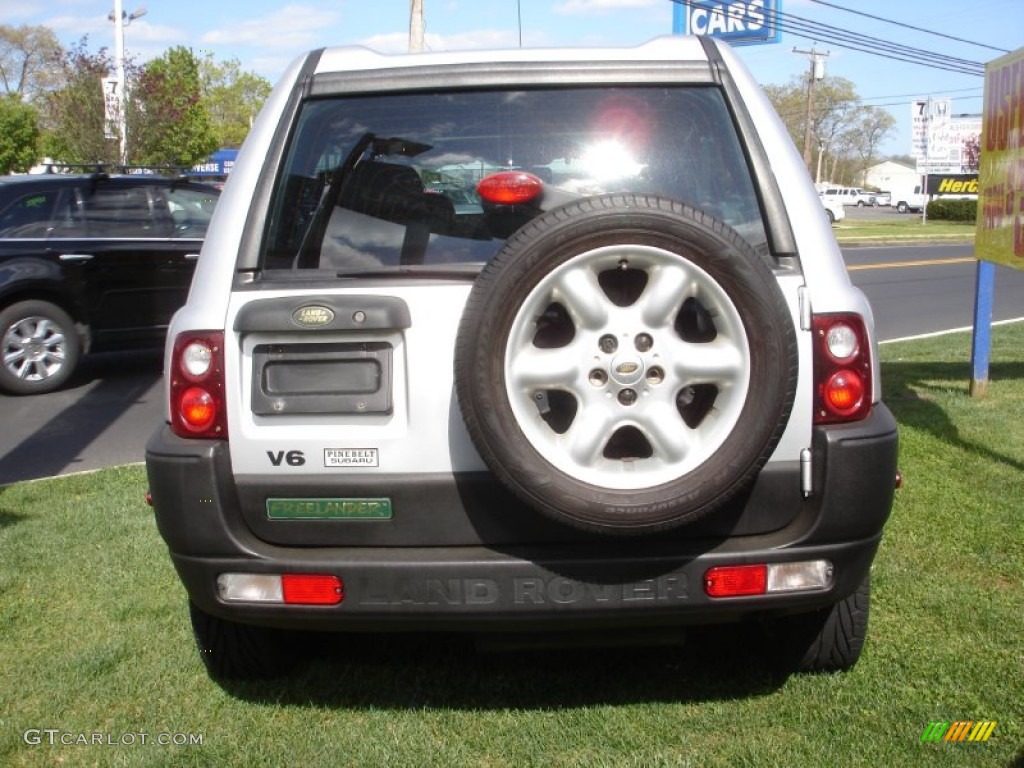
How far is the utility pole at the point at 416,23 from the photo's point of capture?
17953 mm

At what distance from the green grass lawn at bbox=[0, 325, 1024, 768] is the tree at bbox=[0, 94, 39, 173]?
45831 mm

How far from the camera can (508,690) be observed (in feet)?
11.5

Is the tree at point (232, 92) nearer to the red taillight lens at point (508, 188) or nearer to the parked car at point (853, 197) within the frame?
the parked car at point (853, 197)

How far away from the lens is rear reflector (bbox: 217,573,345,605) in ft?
9.36

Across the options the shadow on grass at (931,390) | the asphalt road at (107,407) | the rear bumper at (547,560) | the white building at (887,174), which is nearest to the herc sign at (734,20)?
the asphalt road at (107,407)

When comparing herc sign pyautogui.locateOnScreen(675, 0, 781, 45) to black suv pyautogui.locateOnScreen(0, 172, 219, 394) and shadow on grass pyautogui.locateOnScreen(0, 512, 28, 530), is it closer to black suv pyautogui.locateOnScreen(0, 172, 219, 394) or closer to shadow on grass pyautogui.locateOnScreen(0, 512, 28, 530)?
black suv pyautogui.locateOnScreen(0, 172, 219, 394)

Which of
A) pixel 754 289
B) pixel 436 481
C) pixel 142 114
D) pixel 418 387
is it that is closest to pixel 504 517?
pixel 436 481

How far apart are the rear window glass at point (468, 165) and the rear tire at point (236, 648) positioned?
1130 millimetres

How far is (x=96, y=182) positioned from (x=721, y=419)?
25.6 feet

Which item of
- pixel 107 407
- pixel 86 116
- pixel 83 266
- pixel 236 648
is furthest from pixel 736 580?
pixel 86 116

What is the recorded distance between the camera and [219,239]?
306 cm

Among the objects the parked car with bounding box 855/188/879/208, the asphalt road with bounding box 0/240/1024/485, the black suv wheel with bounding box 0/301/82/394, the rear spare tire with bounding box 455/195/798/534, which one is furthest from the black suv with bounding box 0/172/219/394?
the parked car with bounding box 855/188/879/208

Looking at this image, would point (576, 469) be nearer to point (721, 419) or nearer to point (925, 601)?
point (721, 419)

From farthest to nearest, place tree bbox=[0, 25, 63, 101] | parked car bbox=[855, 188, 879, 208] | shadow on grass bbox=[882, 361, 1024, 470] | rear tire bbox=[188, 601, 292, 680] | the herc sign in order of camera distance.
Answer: parked car bbox=[855, 188, 879, 208]
tree bbox=[0, 25, 63, 101]
the herc sign
shadow on grass bbox=[882, 361, 1024, 470]
rear tire bbox=[188, 601, 292, 680]
